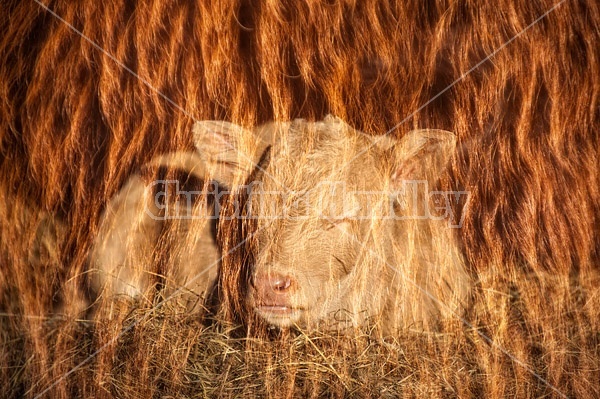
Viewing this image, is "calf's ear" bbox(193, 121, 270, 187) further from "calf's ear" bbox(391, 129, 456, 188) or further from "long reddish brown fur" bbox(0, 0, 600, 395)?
"calf's ear" bbox(391, 129, 456, 188)

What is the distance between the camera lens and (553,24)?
2.11 meters

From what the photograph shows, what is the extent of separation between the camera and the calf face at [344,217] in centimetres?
201

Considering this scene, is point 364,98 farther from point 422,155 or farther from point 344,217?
point 344,217

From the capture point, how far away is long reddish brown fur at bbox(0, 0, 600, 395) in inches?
82.2

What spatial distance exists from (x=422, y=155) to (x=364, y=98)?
28 cm

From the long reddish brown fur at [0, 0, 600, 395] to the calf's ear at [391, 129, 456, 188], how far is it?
58 millimetres

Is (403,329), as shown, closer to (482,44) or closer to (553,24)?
(482,44)

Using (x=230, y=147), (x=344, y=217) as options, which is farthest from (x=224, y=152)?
(x=344, y=217)

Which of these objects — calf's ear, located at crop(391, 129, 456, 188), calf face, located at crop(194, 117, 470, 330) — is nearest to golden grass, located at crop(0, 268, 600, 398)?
calf face, located at crop(194, 117, 470, 330)

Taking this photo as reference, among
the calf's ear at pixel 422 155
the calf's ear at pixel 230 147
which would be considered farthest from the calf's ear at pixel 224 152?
the calf's ear at pixel 422 155

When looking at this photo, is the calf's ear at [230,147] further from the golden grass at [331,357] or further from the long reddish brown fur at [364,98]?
the golden grass at [331,357]

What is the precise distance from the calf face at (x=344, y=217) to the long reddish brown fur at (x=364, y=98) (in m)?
0.07

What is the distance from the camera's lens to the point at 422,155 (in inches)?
81.8

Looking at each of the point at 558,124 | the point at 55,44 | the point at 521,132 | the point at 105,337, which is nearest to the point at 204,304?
the point at 105,337
